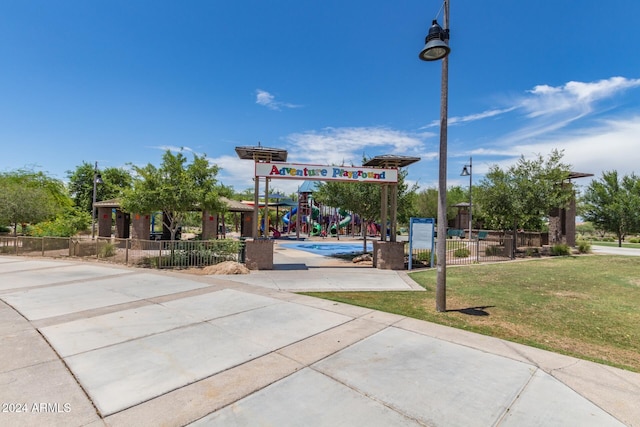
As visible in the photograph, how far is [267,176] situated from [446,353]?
9.88 metres

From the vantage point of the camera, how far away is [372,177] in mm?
13820

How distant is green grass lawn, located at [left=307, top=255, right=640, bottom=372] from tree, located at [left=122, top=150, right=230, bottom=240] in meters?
8.00

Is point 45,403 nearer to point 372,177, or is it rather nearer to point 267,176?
point 267,176

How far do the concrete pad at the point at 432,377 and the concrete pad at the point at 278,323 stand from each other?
1.02 m

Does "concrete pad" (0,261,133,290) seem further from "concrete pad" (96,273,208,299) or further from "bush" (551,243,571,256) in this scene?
"bush" (551,243,571,256)

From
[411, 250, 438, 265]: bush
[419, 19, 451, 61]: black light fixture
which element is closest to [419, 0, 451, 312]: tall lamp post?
[419, 19, 451, 61]: black light fixture

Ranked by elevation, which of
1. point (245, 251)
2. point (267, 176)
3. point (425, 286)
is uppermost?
point (267, 176)

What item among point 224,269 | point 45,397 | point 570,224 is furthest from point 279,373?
point 570,224

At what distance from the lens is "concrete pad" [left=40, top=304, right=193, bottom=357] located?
15.9 ft

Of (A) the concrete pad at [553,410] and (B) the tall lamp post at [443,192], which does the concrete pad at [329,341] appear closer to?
(B) the tall lamp post at [443,192]

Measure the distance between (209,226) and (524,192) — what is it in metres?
21.7

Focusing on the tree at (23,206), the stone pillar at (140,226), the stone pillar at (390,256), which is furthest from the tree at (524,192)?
the tree at (23,206)

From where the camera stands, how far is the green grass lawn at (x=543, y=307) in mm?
5227

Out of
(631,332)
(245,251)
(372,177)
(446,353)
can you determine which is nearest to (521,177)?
(372,177)
